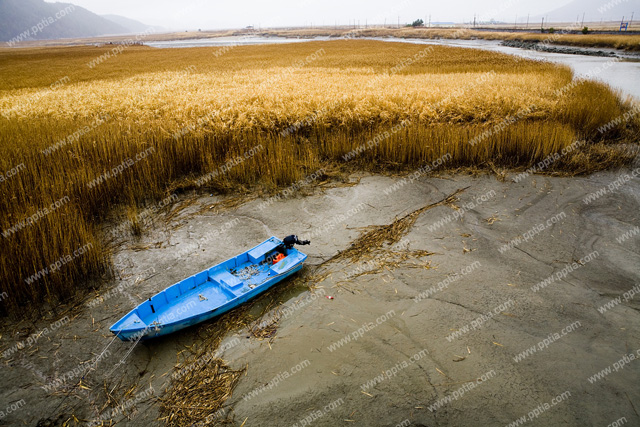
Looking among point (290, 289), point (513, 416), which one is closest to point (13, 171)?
point (290, 289)

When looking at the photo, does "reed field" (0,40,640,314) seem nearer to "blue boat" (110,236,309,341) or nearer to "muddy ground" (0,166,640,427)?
"muddy ground" (0,166,640,427)

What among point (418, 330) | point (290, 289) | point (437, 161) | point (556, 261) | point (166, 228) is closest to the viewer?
point (418, 330)

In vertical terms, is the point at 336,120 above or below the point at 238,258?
above

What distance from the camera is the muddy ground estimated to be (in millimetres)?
3162

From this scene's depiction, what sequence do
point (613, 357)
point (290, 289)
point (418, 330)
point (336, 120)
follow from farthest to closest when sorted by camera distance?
point (336, 120) → point (290, 289) → point (418, 330) → point (613, 357)

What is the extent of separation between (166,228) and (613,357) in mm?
6273

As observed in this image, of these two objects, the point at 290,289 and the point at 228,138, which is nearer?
the point at 290,289

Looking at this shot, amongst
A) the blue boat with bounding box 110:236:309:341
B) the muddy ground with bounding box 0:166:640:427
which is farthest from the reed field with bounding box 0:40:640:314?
the blue boat with bounding box 110:236:309:341

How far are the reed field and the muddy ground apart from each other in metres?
0.90

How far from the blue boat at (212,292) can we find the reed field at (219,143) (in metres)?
1.39

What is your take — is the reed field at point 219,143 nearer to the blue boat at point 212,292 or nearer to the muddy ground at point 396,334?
the muddy ground at point 396,334

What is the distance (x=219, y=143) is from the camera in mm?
8797

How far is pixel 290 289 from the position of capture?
15.4 ft

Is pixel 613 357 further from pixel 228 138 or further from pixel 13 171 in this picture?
pixel 13 171
